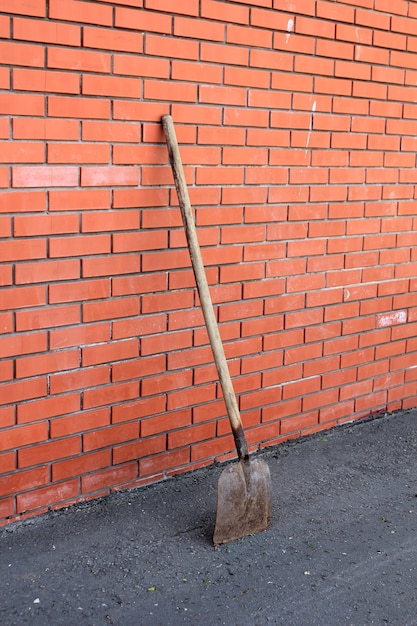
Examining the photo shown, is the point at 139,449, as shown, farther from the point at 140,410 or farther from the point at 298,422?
the point at 298,422

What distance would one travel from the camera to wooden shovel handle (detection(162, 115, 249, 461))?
2988 millimetres

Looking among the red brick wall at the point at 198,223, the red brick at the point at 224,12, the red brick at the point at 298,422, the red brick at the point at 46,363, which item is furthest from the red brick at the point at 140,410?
the red brick at the point at 224,12

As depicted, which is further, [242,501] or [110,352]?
[110,352]

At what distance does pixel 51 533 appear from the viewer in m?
2.90

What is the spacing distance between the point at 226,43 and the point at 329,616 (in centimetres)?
233

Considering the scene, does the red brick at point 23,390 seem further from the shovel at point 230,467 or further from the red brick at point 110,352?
the shovel at point 230,467

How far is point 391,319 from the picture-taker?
441 centimetres

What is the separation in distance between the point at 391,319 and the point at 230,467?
1851 millimetres

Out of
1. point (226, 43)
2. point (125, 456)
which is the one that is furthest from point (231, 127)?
point (125, 456)

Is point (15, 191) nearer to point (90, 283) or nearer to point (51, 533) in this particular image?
point (90, 283)

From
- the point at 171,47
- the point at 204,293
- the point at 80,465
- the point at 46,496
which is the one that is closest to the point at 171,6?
the point at 171,47

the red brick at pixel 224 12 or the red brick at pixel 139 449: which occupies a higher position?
the red brick at pixel 224 12

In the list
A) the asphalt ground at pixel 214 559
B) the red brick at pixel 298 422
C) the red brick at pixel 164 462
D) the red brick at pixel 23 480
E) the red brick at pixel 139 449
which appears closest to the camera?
the asphalt ground at pixel 214 559

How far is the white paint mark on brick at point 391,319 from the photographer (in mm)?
4339
